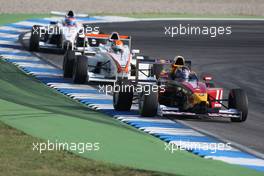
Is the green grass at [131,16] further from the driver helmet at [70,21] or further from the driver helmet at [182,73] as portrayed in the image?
the driver helmet at [182,73]

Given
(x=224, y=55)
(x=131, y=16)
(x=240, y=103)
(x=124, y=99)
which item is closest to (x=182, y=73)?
(x=124, y=99)

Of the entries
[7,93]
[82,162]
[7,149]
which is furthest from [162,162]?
[7,93]

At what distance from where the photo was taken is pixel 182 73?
2033 centimetres

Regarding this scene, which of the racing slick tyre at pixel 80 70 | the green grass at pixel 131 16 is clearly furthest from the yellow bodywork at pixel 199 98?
the green grass at pixel 131 16

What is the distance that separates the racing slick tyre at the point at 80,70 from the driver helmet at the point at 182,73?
455cm

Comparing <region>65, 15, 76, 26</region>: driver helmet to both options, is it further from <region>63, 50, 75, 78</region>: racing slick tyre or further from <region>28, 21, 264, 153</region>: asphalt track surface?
<region>63, 50, 75, 78</region>: racing slick tyre

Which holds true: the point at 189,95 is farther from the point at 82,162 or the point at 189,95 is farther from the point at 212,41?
the point at 212,41

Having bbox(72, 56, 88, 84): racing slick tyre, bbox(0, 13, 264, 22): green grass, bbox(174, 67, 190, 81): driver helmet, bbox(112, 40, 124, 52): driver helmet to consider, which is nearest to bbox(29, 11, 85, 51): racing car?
bbox(112, 40, 124, 52): driver helmet

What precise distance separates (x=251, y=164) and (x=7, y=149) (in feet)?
12.7

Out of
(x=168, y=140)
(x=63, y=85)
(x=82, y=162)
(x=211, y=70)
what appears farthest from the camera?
(x=211, y=70)

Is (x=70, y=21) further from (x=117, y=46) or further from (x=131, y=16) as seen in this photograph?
(x=131, y=16)

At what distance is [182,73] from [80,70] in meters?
4.83

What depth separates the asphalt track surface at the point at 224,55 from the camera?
19094 mm

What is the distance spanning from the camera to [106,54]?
2523cm
